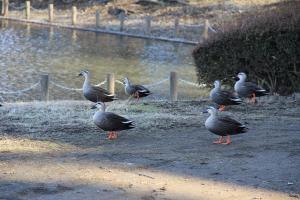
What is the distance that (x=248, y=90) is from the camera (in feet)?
39.5

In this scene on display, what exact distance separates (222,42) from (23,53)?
36.3 ft

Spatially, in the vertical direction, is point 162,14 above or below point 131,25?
above

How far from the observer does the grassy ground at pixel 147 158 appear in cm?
651

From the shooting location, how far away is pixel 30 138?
351 inches

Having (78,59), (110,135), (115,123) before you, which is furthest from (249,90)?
(78,59)

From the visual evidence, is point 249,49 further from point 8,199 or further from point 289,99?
point 8,199

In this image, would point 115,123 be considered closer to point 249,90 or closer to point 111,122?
point 111,122

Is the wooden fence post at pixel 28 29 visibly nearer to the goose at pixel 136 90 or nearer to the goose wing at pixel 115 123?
the goose at pixel 136 90

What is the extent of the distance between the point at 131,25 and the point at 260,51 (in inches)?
762

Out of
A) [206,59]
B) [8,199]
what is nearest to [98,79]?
[206,59]

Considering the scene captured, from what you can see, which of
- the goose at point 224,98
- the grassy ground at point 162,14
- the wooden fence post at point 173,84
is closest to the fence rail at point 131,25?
the grassy ground at point 162,14

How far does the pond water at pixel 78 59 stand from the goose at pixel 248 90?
4.00 m

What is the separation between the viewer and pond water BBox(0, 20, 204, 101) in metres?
17.7

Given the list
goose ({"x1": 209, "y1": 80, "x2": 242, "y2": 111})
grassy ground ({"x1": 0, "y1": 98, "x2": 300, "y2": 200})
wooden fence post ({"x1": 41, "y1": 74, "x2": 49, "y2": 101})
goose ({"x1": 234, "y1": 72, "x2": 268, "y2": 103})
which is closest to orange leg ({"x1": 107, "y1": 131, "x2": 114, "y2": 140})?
grassy ground ({"x1": 0, "y1": 98, "x2": 300, "y2": 200})
